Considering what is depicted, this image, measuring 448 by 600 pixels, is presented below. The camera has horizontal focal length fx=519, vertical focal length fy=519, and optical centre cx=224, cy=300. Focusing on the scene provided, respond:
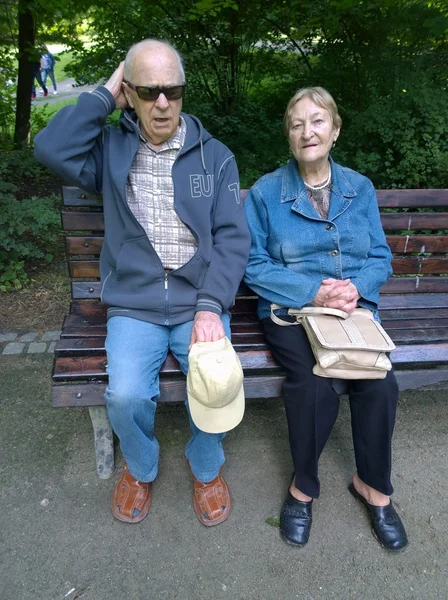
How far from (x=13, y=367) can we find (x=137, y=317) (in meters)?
1.48

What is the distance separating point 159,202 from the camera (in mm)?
2334

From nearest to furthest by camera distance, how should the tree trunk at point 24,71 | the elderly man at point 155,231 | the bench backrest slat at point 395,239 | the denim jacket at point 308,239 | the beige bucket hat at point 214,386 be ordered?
the beige bucket hat at point 214,386 < the elderly man at point 155,231 < the denim jacket at point 308,239 < the bench backrest slat at point 395,239 < the tree trunk at point 24,71

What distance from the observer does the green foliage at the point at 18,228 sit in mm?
4073

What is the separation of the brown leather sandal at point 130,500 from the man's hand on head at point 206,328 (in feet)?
2.35

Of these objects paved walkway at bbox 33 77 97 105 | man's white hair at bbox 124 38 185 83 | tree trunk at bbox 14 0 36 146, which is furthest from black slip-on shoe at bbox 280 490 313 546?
paved walkway at bbox 33 77 97 105

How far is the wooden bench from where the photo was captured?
2277 mm

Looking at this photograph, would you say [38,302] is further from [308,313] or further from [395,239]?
[395,239]

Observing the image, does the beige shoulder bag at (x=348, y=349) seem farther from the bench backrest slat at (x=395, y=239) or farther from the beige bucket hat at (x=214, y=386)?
the bench backrest slat at (x=395, y=239)

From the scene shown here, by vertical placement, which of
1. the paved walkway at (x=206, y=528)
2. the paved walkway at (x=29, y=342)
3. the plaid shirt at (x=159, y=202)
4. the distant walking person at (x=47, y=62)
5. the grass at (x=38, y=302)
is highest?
the distant walking person at (x=47, y=62)

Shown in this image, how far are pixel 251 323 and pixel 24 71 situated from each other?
5992 mm

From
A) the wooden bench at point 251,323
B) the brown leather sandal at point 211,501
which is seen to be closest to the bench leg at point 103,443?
the wooden bench at point 251,323

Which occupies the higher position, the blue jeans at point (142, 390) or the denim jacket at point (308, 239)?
the denim jacket at point (308, 239)

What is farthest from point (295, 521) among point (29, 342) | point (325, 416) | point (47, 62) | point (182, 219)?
point (47, 62)

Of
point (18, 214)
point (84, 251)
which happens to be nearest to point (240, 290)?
point (84, 251)
